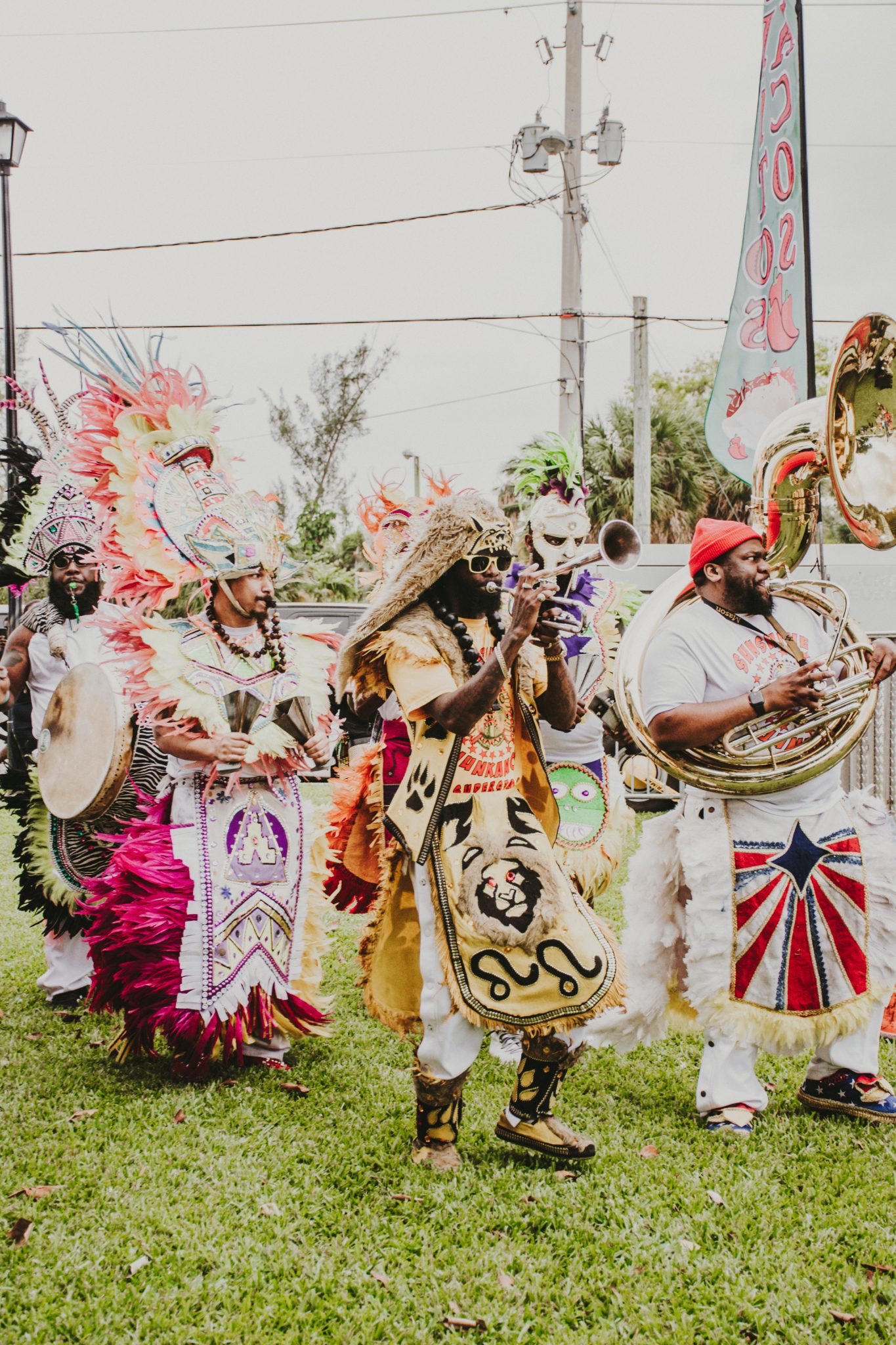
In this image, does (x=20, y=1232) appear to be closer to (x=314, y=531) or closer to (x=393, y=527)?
(x=393, y=527)

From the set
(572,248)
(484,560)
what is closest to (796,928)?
(484,560)

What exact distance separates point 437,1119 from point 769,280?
19.8 feet

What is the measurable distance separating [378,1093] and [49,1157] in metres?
1.16

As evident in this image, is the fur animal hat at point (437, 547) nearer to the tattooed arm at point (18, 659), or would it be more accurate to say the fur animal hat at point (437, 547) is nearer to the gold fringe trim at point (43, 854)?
the gold fringe trim at point (43, 854)

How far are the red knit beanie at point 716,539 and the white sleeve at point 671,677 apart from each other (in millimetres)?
288

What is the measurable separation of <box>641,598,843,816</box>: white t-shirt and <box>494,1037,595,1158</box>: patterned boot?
1.06m

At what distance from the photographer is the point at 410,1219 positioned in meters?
3.18

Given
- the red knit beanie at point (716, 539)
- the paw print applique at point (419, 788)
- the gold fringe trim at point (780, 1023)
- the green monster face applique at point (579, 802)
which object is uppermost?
the red knit beanie at point (716, 539)

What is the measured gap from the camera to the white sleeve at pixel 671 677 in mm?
3797

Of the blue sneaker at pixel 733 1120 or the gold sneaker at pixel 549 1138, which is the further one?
the blue sneaker at pixel 733 1120

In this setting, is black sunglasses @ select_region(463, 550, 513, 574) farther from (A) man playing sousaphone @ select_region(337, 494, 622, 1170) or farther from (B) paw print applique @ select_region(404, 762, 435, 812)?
(B) paw print applique @ select_region(404, 762, 435, 812)

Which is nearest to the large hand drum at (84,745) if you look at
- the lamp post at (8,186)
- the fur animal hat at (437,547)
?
the fur animal hat at (437,547)

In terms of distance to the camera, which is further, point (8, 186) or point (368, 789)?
point (8, 186)

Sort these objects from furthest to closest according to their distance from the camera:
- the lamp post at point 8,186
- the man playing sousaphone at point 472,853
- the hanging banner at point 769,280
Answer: the lamp post at point 8,186, the hanging banner at point 769,280, the man playing sousaphone at point 472,853
